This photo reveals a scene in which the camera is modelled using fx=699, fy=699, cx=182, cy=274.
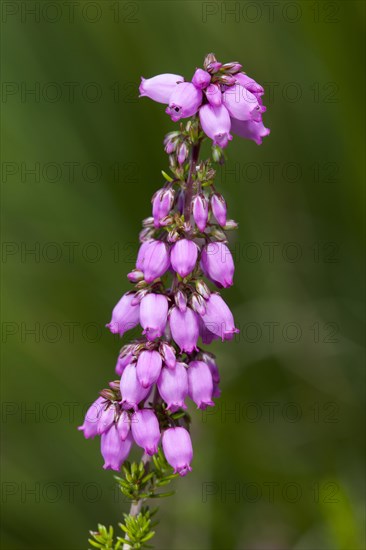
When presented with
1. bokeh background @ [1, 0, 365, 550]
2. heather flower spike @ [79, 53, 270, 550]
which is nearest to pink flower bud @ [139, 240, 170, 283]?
heather flower spike @ [79, 53, 270, 550]

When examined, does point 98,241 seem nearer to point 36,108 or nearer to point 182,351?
point 36,108

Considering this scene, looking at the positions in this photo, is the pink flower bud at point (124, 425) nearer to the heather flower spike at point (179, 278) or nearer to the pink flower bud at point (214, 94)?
the heather flower spike at point (179, 278)

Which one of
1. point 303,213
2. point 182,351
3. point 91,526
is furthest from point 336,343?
point 182,351

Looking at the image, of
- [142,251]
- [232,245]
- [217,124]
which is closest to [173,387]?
[142,251]

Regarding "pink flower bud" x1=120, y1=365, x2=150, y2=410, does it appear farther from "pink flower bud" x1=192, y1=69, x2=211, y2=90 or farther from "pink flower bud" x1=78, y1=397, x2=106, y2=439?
"pink flower bud" x1=192, y1=69, x2=211, y2=90

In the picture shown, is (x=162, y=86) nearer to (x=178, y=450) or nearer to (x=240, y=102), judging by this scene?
(x=240, y=102)

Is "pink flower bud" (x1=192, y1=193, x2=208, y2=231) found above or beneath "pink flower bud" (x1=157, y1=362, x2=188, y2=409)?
above
